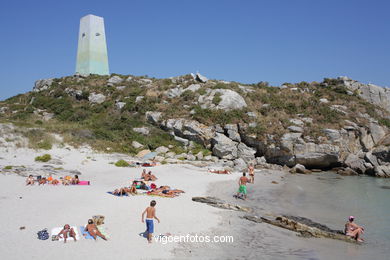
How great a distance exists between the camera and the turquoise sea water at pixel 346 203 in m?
10.7

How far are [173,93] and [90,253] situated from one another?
3209 centimetres

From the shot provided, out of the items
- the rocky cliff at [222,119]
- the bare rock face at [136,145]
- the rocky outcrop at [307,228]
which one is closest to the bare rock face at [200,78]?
the rocky cliff at [222,119]

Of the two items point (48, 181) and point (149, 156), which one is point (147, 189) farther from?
point (149, 156)

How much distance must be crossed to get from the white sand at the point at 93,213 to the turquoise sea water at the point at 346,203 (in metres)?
4.72

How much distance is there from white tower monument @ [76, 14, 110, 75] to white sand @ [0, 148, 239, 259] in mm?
24451

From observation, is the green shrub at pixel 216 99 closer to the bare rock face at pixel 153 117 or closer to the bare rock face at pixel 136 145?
the bare rock face at pixel 153 117

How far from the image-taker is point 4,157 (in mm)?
20156

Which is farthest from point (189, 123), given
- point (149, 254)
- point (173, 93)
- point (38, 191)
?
point (149, 254)

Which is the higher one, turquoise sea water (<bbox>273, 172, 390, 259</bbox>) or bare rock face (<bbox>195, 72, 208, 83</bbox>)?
bare rock face (<bbox>195, 72, 208, 83</bbox>)

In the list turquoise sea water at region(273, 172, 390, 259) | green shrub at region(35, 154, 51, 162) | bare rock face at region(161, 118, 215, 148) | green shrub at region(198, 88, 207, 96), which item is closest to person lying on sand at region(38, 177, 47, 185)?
green shrub at region(35, 154, 51, 162)

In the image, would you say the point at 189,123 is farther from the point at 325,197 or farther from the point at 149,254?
the point at 149,254

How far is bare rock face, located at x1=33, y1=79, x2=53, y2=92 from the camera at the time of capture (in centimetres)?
4563

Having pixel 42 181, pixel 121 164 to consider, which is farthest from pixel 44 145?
pixel 42 181

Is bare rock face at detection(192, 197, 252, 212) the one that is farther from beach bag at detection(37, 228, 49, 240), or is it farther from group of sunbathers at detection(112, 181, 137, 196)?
beach bag at detection(37, 228, 49, 240)
